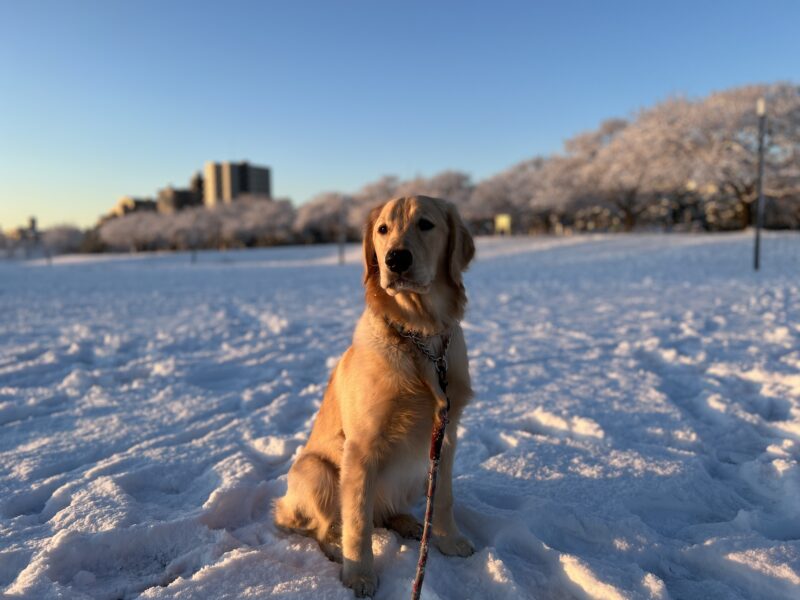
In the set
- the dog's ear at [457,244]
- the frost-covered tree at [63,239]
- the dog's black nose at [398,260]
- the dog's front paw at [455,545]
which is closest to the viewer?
the dog's black nose at [398,260]

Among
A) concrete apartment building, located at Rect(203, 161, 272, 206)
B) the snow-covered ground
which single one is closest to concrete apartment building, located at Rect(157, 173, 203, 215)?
concrete apartment building, located at Rect(203, 161, 272, 206)

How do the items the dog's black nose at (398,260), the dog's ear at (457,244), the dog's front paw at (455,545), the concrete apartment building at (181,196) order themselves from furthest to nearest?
the concrete apartment building at (181,196) → the dog's ear at (457,244) → the dog's front paw at (455,545) → the dog's black nose at (398,260)

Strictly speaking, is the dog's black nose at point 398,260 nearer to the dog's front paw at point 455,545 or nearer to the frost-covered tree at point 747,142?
the dog's front paw at point 455,545

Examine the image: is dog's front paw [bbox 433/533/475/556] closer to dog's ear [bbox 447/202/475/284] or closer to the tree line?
dog's ear [bbox 447/202/475/284]

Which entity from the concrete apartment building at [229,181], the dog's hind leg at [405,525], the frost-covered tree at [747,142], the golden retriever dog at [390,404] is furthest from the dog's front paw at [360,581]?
the concrete apartment building at [229,181]

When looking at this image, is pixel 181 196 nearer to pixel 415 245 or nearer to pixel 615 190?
pixel 615 190

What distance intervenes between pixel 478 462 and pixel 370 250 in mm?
1711

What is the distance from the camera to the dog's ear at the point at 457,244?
2.54 metres

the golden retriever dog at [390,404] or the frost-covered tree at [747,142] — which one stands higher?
the frost-covered tree at [747,142]

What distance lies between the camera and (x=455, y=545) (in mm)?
2410

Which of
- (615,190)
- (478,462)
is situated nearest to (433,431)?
(478,462)

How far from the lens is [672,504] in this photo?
2.78 meters

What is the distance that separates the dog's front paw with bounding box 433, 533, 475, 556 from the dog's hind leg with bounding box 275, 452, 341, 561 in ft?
1.65

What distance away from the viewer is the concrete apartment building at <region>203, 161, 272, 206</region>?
5782 inches
